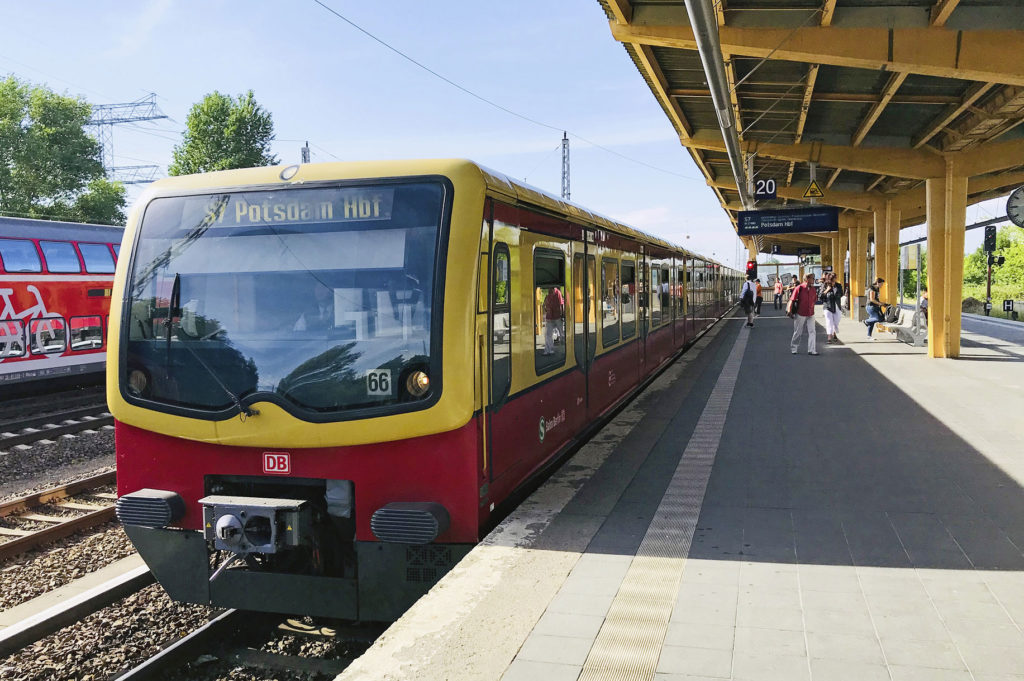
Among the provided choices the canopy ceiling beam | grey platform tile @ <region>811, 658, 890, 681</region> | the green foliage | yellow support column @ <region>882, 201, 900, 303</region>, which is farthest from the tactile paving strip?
the green foliage

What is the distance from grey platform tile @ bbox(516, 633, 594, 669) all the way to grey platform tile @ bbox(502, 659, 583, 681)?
0.10 feet

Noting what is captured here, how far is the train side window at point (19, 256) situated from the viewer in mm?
14250

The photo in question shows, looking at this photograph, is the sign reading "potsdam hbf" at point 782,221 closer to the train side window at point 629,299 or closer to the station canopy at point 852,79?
the station canopy at point 852,79

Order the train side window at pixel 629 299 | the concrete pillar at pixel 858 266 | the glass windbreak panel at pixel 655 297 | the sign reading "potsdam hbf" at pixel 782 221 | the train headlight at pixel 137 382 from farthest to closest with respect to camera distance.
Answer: the concrete pillar at pixel 858 266 → the sign reading "potsdam hbf" at pixel 782 221 → the glass windbreak panel at pixel 655 297 → the train side window at pixel 629 299 → the train headlight at pixel 137 382

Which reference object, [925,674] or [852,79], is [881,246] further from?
[925,674]

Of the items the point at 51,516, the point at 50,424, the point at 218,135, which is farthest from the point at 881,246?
the point at 218,135

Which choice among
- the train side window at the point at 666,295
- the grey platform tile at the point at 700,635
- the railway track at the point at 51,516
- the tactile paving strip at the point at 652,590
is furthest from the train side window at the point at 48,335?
the grey platform tile at the point at 700,635

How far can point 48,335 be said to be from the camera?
15.3 meters

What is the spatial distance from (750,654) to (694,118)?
51.9 feet

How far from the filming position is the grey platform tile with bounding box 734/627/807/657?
3576mm

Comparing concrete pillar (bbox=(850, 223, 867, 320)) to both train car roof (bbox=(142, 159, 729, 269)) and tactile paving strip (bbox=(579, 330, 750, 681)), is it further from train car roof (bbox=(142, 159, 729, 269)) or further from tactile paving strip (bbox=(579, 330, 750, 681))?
train car roof (bbox=(142, 159, 729, 269))

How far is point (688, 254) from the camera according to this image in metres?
18.9

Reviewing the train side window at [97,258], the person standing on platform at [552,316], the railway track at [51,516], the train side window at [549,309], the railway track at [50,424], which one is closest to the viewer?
the train side window at [549,309]

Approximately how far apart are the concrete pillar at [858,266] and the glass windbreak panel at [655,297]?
18.7 m
